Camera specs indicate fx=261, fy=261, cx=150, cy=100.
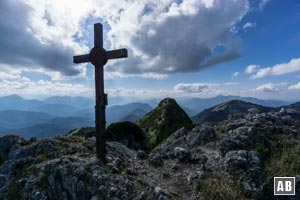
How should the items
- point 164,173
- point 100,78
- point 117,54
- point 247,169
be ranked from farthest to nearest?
point 100,78, point 117,54, point 164,173, point 247,169

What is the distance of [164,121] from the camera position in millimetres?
83688

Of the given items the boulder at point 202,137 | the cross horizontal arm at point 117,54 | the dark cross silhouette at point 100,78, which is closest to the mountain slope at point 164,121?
the boulder at point 202,137

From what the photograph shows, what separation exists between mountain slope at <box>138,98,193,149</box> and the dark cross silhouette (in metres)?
59.6

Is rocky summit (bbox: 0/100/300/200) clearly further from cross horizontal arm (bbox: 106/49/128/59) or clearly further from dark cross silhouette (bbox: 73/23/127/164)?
cross horizontal arm (bbox: 106/49/128/59)

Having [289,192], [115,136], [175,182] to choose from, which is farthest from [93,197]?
[115,136]

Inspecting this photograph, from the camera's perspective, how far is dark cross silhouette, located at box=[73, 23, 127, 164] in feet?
42.0

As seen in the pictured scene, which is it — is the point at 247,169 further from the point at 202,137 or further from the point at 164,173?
the point at 202,137

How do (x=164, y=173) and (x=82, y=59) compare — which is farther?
(x=82, y=59)

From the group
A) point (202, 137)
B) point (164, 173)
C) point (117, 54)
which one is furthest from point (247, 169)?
point (117, 54)

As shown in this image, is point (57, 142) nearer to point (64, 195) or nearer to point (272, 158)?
point (64, 195)

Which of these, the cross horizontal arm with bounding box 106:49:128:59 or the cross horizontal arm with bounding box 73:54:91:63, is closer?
the cross horizontal arm with bounding box 106:49:128:59

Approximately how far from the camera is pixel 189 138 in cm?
2034

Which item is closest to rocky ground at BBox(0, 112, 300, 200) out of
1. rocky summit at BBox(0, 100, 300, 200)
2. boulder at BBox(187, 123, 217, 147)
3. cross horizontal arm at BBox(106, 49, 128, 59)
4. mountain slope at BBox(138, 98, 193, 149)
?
rocky summit at BBox(0, 100, 300, 200)

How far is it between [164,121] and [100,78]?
71527 mm
